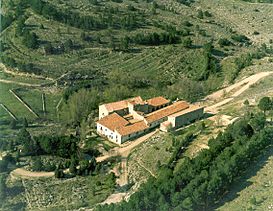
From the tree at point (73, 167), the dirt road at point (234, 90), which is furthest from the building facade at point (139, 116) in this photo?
the tree at point (73, 167)

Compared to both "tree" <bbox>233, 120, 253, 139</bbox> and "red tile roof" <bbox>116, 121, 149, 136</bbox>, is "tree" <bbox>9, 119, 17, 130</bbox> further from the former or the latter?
"tree" <bbox>233, 120, 253, 139</bbox>

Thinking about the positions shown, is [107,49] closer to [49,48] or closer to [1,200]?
[49,48]

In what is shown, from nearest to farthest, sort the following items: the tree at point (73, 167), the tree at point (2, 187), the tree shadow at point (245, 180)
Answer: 1. the tree shadow at point (245, 180)
2. the tree at point (2, 187)
3. the tree at point (73, 167)

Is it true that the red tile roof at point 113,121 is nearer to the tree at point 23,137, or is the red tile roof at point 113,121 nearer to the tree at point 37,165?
the tree at point 23,137

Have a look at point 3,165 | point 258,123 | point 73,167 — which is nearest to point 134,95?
point 73,167

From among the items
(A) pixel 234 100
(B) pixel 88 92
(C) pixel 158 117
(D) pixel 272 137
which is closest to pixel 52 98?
(B) pixel 88 92

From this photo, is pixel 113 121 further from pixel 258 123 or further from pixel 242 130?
pixel 258 123

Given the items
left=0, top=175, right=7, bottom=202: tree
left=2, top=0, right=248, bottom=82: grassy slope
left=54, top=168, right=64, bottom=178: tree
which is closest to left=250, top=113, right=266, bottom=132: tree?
left=54, top=168, right=64, bottom=178: tree
